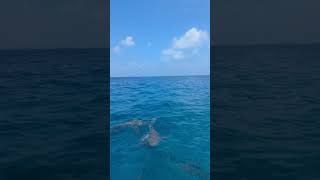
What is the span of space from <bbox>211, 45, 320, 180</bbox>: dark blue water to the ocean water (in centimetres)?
56

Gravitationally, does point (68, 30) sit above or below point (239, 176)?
above

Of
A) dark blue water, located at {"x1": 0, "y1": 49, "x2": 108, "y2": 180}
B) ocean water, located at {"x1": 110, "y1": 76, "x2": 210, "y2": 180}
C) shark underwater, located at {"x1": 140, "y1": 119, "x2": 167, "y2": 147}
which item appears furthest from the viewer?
shark underwater, located at {"x1": 140, "y1": 119, "x2": 167, "y2": 147}

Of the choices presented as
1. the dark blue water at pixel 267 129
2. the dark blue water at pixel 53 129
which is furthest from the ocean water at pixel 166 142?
the dark blue water at pixel 53 129

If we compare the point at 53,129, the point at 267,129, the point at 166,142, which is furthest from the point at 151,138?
the point at 267,129

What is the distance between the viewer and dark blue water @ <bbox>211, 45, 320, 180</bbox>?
5695mm

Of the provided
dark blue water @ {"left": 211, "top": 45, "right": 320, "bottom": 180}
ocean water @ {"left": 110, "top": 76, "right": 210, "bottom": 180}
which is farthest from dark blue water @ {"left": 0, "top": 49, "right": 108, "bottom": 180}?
dark blue water @ {"left": 211, "top": 45, "right": 320, "bottom": 180}

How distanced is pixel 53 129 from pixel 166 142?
284cm

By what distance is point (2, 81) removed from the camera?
43.4 feet

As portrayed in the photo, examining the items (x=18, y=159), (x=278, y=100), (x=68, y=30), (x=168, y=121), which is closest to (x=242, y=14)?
(x=278, y=100)

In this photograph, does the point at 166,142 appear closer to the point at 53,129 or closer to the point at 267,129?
the point at 267,129

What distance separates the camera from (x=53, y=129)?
7523mm

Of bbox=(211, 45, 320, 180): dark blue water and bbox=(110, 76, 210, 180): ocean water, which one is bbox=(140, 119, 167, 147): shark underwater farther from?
bbox=(211, 45, 320, 180): dark blue water

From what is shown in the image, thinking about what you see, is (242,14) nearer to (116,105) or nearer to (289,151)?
(116,105)

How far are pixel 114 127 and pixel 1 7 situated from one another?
23.9ft
